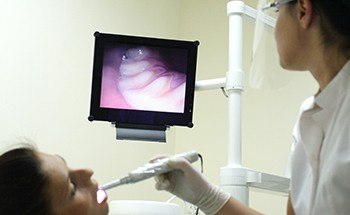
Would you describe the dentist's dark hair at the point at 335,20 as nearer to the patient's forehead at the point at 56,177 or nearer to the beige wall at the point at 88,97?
the patient's forehead at the point at 56,177

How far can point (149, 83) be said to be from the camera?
79.7 inches

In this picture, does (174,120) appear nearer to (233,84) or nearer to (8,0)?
(233,84)

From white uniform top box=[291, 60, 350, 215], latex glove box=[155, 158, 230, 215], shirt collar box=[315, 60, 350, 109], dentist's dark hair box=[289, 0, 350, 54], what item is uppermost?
dentist's dark hair box=[289, 0, 350, 54]

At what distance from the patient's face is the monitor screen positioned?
557mm

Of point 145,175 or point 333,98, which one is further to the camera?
point 145,175

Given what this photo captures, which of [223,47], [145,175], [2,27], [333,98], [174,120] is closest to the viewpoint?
[333,98]

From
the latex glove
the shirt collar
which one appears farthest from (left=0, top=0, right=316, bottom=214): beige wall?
the shirt collar

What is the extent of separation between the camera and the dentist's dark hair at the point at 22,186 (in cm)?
121

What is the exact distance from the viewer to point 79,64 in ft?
8.97

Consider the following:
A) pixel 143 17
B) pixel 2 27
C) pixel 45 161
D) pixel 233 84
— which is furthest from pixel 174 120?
pixel 143 17

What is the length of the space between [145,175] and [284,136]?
1368mm

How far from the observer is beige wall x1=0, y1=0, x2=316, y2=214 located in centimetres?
251

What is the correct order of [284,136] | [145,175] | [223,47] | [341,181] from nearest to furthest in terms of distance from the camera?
[341,181] → [145,175] → [284,136] → [223,47]

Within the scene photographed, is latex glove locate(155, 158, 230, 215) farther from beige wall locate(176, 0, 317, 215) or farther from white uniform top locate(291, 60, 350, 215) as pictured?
beige wall locate(176, 0, 317, 215)
